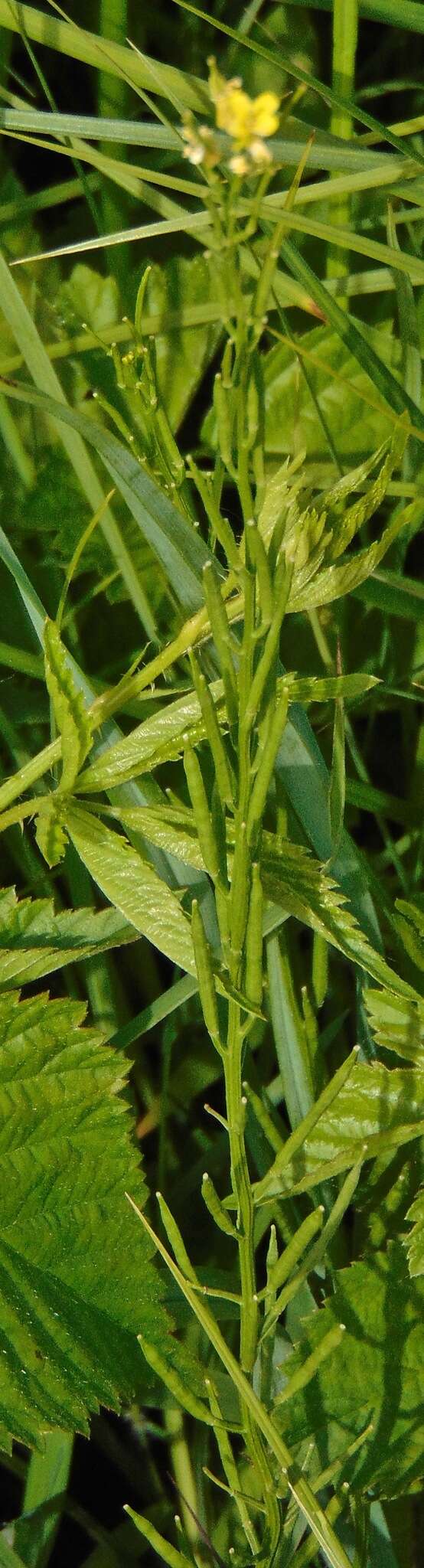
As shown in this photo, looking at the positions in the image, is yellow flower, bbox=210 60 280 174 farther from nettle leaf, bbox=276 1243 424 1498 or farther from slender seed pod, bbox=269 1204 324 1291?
nettle leaf, bbox=276 1243 424 1498

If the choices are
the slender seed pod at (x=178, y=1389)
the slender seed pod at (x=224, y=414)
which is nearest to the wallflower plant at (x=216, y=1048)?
the slender seed pod at (x=178, y=1389)

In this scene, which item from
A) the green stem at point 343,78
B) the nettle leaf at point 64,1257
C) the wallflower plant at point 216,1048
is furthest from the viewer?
the green stem at point 343,78

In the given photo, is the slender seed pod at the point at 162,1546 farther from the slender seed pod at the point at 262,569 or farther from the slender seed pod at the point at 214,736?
the slender seed pod at the point at 262,569

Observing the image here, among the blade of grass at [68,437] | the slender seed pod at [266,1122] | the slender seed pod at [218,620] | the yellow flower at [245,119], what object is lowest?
the slender seed pod at [266,1122]

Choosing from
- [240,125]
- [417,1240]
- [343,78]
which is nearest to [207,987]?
[417,1240]

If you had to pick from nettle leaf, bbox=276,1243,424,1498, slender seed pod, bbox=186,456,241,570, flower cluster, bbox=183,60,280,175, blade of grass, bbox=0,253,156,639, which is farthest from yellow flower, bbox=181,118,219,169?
nettle leaf, bbox=276,1243,424,1498

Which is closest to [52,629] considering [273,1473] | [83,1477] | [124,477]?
[124,477]

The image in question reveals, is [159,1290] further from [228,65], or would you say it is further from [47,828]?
[228,65]
